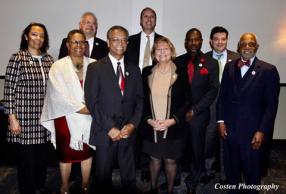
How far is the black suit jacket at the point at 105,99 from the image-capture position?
233 centimetres

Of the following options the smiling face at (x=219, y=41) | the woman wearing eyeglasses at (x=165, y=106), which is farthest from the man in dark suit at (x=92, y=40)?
the smiling face at (x=219, y=41)

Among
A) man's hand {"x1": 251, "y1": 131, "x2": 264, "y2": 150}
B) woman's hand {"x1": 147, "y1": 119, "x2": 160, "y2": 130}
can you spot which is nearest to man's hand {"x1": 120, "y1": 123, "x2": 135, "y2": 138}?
woman's hand {"x1": 147, "y1": 119, "x2": 160, "y2": 130}

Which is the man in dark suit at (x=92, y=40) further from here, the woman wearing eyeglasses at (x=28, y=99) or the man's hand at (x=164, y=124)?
the man's hand at (x=164, y=124)

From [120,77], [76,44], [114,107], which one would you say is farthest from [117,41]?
[114,107]

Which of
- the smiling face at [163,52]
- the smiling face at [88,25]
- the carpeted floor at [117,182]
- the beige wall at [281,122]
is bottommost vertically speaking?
the carpeted floor at [117,182]

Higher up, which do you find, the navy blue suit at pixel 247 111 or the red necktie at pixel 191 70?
the red necktie at pixel 191 70

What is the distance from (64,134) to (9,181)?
122cm

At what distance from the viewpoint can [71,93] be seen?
8.23ft

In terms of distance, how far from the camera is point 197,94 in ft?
9.54

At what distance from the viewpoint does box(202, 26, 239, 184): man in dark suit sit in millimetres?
3279

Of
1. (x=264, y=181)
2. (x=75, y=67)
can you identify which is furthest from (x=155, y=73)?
(x=264, y=181)

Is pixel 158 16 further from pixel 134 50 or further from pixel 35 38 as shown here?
pixel 35 38

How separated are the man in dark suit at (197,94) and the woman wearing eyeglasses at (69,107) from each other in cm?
95

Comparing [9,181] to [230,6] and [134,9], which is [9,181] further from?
[230,6]
